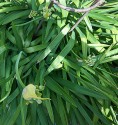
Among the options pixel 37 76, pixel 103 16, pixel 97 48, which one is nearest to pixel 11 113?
pixel 37 76

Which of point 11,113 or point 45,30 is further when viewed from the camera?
point 45,30

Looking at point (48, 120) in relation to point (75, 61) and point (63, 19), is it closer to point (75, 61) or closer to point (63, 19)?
point (75, 61)

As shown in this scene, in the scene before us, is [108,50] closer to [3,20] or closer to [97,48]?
[97,48]

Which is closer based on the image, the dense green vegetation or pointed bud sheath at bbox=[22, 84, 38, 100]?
pointed bud sheath at bbox=[22, 84, 38, 100]

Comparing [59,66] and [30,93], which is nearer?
[30,93]

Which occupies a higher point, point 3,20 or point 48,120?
point 3,20

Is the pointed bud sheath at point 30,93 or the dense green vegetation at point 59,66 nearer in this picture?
the pointed bud sheath at point 30,93

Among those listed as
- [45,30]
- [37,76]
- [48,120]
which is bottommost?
[48,120]
